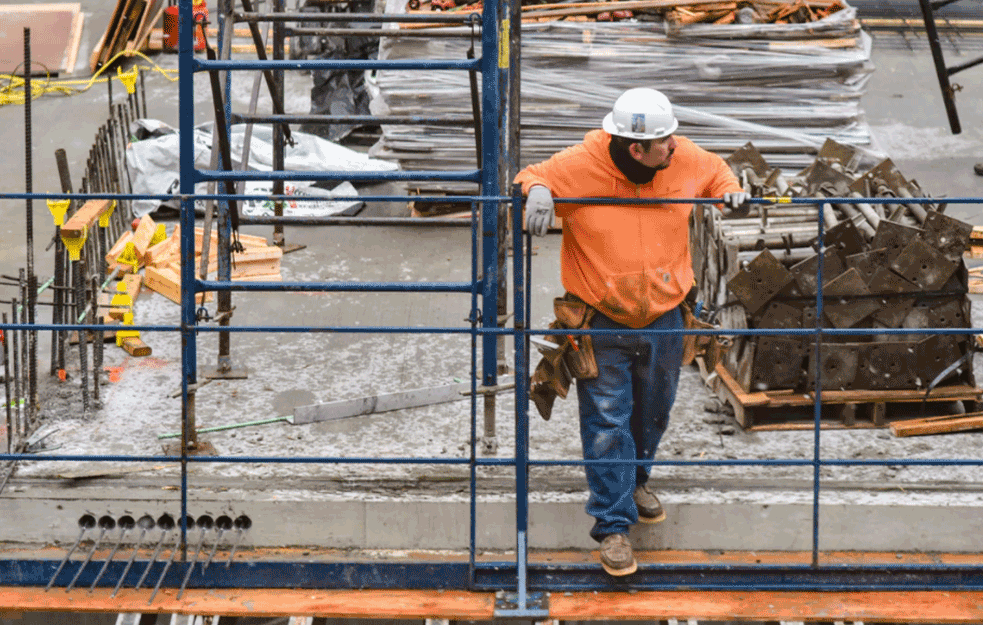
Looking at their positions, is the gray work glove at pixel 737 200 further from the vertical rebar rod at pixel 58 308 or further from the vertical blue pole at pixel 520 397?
the vertical rebar rod at pixel 58 308

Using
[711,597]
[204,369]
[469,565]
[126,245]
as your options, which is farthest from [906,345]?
[126,245]

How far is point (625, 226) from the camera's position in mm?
5445

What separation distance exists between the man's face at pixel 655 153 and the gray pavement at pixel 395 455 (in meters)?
1.73

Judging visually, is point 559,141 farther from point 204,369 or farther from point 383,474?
point 383,474

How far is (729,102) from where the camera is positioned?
10281 millimetres

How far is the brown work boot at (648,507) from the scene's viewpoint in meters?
5.96

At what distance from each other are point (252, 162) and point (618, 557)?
702cm

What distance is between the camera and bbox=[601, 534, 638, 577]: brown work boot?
5445 millimetres

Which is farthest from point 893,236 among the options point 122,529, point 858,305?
point 122,529

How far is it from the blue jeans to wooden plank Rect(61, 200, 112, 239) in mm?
3471

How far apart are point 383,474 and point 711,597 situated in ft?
6.21

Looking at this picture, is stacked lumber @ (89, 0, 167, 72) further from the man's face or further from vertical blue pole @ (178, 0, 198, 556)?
the man's face

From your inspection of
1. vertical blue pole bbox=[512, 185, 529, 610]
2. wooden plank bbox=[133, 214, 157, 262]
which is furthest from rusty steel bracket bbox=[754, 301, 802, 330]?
wooden plank bbox=[133, 214, 157, 262]

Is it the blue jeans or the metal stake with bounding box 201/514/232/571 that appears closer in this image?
the blue jeans
